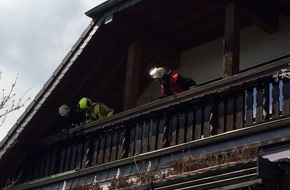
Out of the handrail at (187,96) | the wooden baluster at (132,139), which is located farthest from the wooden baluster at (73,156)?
the wooden baluster at (132,139)

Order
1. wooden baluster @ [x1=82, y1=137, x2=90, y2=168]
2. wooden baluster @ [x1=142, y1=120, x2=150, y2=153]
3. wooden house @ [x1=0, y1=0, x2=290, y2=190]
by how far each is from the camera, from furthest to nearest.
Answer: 1. wooden baluster @ [x1=82, y1=137, x2=90, y2=168]
2. wooden baluster @ [x1=142, y1=120, x2=150, y2=153]
3. wooden house @ [x1=0, y1=0, x2=290, y2=190]

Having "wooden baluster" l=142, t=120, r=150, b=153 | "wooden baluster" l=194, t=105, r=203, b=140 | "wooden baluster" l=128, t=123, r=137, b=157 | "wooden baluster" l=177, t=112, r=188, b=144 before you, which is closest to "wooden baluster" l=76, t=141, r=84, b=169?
"wooden baluster" l=128, t=123, r=137, b=157

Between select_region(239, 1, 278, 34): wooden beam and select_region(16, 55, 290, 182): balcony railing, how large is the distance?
2.02 metres

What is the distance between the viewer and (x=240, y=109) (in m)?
9.27

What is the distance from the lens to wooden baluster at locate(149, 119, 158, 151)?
1032 cm

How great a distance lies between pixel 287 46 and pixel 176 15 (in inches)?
82.1

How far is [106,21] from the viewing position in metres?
12.0

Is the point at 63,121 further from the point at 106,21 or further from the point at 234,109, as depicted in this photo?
the point at 234,109

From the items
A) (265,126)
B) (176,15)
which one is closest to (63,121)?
(176,15)

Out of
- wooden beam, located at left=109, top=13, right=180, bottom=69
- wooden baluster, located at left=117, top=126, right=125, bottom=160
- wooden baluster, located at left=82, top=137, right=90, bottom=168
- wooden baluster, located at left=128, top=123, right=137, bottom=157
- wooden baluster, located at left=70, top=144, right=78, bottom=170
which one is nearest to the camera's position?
wooden baluster, located at left=128, top=123, right=137, bottom=157

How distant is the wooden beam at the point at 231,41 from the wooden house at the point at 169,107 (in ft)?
0.06

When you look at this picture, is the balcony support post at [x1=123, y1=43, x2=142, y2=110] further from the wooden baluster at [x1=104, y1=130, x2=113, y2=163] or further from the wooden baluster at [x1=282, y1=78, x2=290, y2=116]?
the wooden baluster at [x1=282, y1=78, x2=290, y2=116]

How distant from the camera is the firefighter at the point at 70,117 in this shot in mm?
12430

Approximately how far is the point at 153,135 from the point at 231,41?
1.85 m
